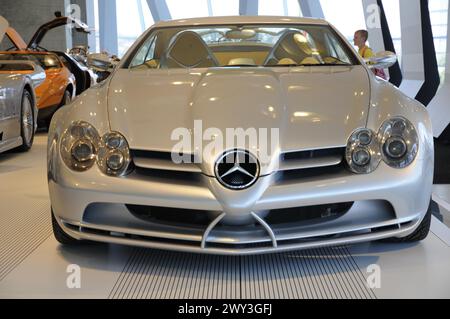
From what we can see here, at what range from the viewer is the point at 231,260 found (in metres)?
2.30

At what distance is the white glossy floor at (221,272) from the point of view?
2012mm

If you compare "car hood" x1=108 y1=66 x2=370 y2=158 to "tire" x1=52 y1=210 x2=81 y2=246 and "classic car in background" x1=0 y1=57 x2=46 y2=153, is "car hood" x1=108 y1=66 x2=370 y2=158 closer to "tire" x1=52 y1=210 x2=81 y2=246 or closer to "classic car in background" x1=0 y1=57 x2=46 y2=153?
"tire" x1=52 y1=210 x2=81 y2=246

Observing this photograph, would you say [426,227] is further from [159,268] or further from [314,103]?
[159,268]

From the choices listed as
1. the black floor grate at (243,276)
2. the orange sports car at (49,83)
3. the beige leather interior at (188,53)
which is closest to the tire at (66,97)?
the orange sports car at (49,83)

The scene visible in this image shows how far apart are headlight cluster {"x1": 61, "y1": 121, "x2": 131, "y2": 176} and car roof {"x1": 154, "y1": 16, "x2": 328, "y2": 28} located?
130 centimetres

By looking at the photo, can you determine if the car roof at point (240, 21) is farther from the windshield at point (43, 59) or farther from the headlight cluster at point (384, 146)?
the windshield at point (43, 59)

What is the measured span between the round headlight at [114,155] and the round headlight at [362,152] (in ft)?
2.68

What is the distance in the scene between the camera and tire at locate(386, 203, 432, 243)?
2377 mm

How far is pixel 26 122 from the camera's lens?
521 centimetres

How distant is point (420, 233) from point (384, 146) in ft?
1.66

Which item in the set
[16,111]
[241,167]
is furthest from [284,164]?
[16,111]

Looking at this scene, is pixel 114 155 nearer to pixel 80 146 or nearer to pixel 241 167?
pixel 80 146

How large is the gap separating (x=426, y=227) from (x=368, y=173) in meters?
0.52
